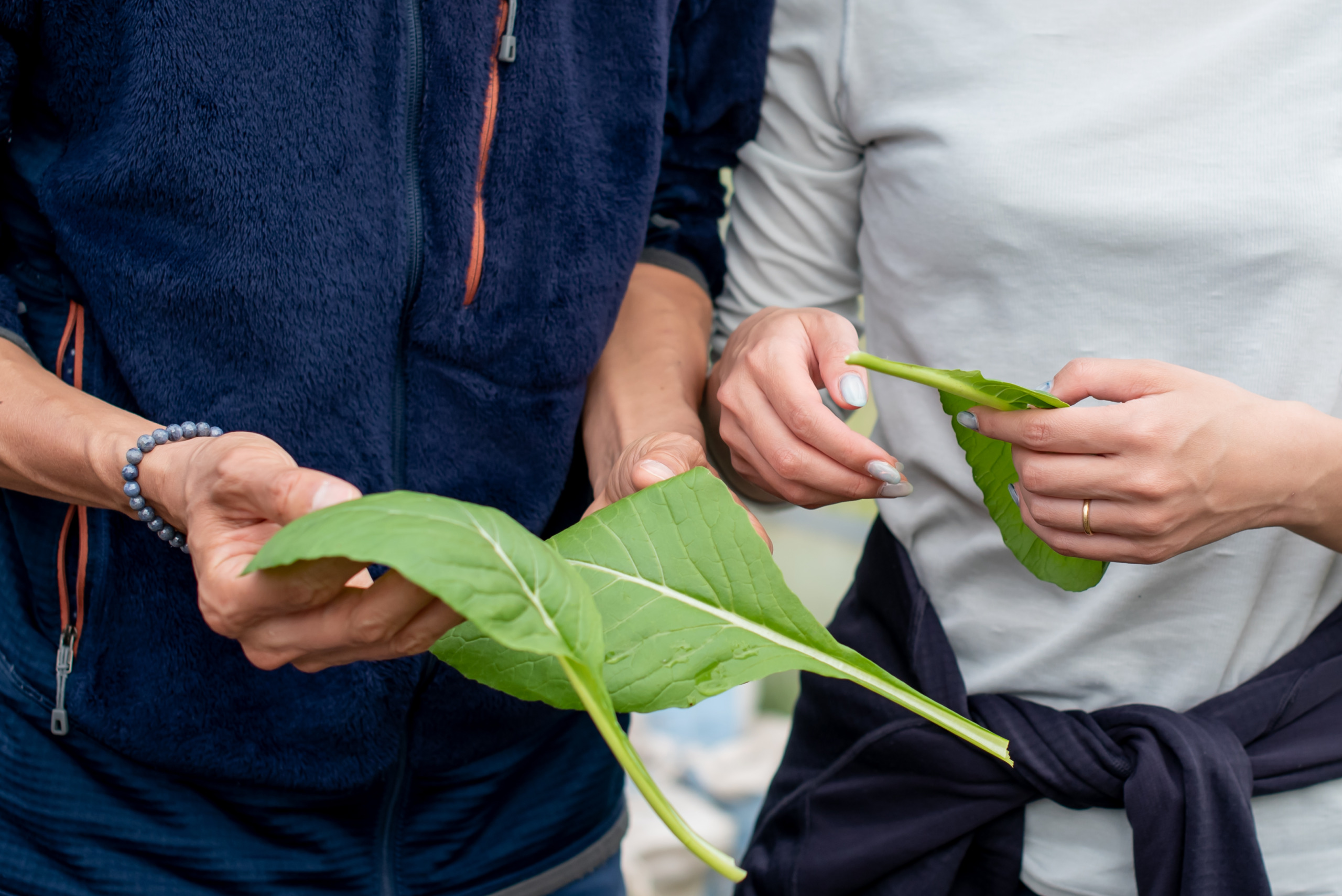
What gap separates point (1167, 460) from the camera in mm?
563

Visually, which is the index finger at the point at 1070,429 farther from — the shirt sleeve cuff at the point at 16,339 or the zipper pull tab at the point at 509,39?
the shirt sleeve cuff at the point at 16,339

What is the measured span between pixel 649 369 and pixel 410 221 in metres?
0.25

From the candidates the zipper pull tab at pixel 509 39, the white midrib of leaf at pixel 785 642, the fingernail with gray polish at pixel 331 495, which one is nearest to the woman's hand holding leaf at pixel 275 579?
the fingernail with gray polish at pixel 331 495

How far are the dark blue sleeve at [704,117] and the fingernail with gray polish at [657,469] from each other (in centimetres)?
32

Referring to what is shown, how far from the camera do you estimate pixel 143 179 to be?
593mm

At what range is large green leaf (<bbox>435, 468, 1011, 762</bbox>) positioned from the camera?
1.77 feet

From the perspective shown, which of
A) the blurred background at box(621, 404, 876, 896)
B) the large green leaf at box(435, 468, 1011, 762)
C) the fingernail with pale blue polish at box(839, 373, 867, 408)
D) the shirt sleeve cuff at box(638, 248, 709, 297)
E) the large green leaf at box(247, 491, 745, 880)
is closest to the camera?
the large green leaf at box(247, 491, 745, 880)

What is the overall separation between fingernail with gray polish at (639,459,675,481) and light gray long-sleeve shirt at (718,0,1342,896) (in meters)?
0.25

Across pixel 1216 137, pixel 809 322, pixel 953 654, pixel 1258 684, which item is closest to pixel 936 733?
pixel 953 654

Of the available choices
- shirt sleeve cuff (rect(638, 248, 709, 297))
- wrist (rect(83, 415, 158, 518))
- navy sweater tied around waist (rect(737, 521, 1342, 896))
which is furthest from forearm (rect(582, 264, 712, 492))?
wrist (rect(83, 415, 158, 518))

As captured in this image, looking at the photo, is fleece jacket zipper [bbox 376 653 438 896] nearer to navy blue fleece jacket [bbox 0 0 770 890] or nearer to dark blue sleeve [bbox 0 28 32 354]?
navy blue fleece jacket [bbox 0 0 770 890]

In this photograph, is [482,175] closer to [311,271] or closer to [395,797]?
[311,271]

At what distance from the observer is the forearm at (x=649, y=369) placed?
79 centimetres

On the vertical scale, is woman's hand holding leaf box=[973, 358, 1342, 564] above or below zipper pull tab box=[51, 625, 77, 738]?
above
